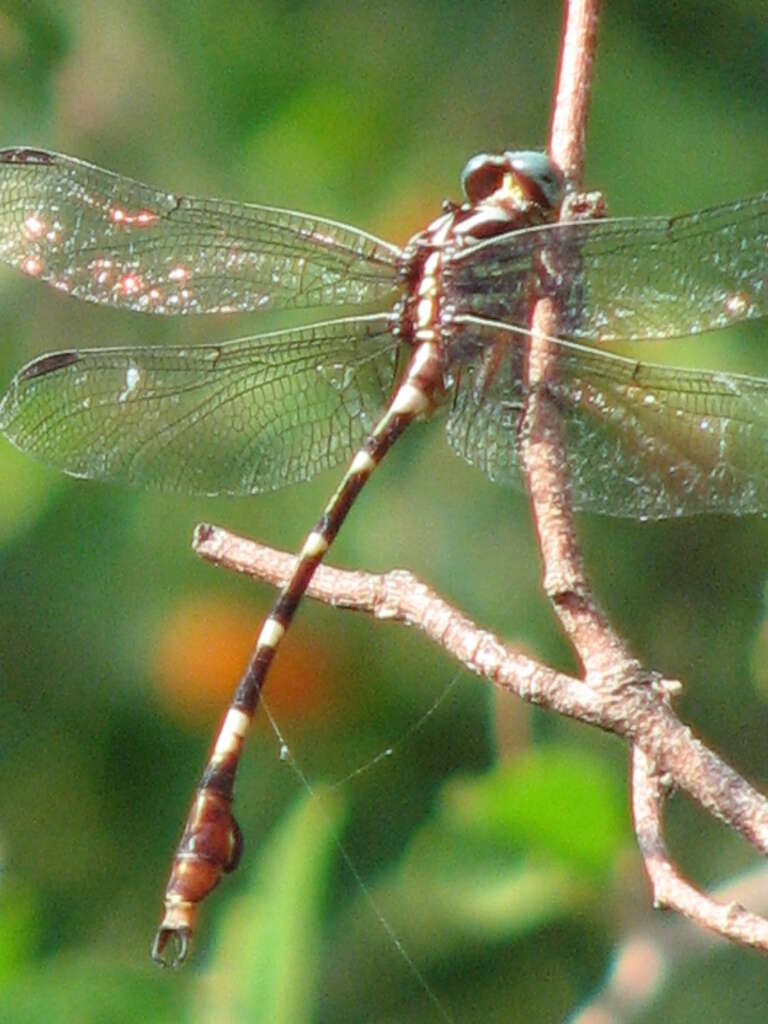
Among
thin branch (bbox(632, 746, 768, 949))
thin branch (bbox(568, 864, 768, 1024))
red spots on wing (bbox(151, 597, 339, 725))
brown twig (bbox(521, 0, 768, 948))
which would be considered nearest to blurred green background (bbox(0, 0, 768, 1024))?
red spots on wing (bbox(151, 597, 339, 725))

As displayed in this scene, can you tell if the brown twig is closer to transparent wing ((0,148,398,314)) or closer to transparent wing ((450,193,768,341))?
transparent wing ((450,193,768,341))

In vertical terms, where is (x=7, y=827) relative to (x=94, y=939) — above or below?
above

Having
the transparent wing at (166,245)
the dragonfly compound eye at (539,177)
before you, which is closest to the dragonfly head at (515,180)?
the dragonfly compound eye at (539,177)

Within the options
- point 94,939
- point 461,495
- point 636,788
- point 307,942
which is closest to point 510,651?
point 636,788

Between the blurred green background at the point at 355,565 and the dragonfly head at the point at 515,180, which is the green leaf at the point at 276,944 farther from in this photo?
the dragonfly head at the point at 515,180

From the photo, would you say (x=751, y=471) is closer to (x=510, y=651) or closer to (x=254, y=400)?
(x=510, y=651)

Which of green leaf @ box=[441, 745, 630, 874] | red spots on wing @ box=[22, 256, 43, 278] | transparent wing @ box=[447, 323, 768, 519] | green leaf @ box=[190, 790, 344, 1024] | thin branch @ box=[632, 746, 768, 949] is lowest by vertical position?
thin branch @ box=[632, 746, 768, 949]
